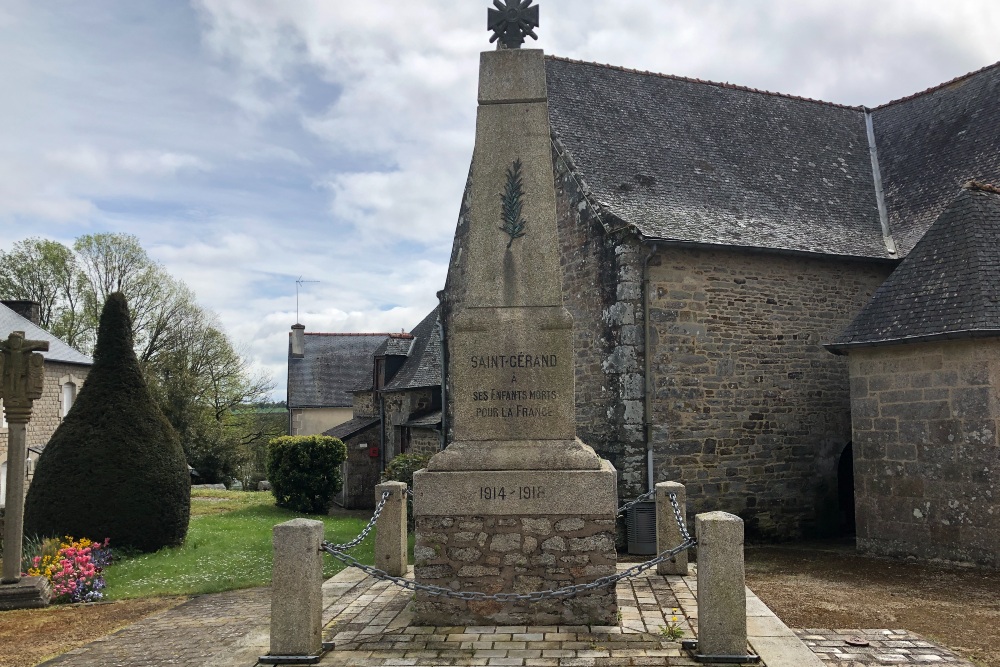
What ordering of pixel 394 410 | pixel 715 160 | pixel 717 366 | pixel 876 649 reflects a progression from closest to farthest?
pixel 876 649, pixel 717 366, pixel 715 160, pixel 394 410

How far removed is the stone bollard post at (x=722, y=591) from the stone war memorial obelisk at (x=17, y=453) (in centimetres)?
749

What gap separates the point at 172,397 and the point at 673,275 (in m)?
22.2

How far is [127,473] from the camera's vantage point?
433 inches

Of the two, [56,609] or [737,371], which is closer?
[56,609]

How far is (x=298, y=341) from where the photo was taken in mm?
35156

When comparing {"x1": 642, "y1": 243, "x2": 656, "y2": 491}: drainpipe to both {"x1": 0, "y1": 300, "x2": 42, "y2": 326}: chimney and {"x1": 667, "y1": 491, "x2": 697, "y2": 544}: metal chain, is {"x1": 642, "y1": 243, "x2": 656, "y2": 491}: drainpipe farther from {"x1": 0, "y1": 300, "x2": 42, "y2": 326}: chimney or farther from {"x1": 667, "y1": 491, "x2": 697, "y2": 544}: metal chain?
{"x1": 0, "y1": 300, "x2": 42, "y2": 326}: chimney

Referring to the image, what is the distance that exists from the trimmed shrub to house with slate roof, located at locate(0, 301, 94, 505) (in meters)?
5.80

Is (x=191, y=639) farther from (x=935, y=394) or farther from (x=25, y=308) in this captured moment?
(x=25, y=308)

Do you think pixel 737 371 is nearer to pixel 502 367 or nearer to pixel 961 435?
pixel 961 435

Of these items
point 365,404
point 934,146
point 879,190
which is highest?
point 934,146

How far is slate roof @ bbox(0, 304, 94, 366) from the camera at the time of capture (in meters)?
19.5

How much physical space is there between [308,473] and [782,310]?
1276cm

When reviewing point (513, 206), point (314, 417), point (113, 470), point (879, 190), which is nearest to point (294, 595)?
point (513, 206)

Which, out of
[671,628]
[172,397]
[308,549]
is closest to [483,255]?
[308,549]
